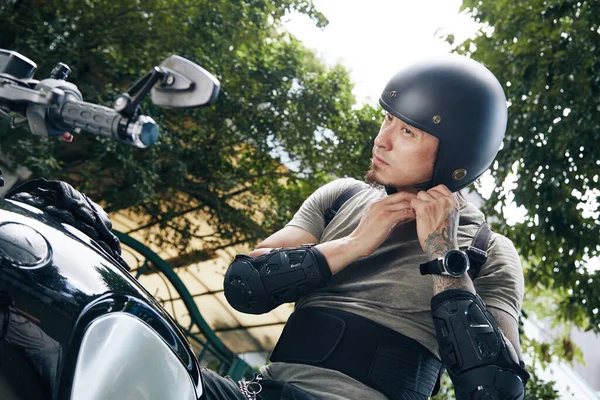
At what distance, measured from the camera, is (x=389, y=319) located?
190 centimetres

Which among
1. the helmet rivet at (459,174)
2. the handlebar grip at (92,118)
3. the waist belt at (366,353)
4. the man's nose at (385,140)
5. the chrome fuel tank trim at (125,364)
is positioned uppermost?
the handlebar grip at (92,118)

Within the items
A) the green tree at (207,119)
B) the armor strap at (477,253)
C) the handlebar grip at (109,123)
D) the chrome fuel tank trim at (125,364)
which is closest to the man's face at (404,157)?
the armor strap at (477,253)

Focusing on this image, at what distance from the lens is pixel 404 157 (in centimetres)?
220

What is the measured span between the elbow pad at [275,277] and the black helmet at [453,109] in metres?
0.51

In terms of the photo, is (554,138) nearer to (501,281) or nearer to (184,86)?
(501,281)

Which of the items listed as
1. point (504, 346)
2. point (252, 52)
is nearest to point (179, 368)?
point (504, 346)

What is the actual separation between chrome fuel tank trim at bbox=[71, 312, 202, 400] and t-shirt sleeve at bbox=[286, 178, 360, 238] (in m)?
1.03

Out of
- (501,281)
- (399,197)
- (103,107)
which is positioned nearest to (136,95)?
(103,107)

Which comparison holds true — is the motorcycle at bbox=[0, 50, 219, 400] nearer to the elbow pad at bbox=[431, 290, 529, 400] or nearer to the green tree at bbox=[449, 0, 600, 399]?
the elbow pad at bbox=[431, 290, 529, 400]

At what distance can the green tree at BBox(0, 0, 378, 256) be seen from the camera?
383 inches

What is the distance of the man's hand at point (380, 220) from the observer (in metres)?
2.02

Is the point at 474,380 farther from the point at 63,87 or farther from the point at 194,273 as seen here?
the point at 194,273

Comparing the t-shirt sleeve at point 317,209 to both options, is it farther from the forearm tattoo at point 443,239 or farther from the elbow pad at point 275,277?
the forearm tattoo at point 443,239

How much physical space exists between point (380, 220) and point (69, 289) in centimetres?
A: 103
